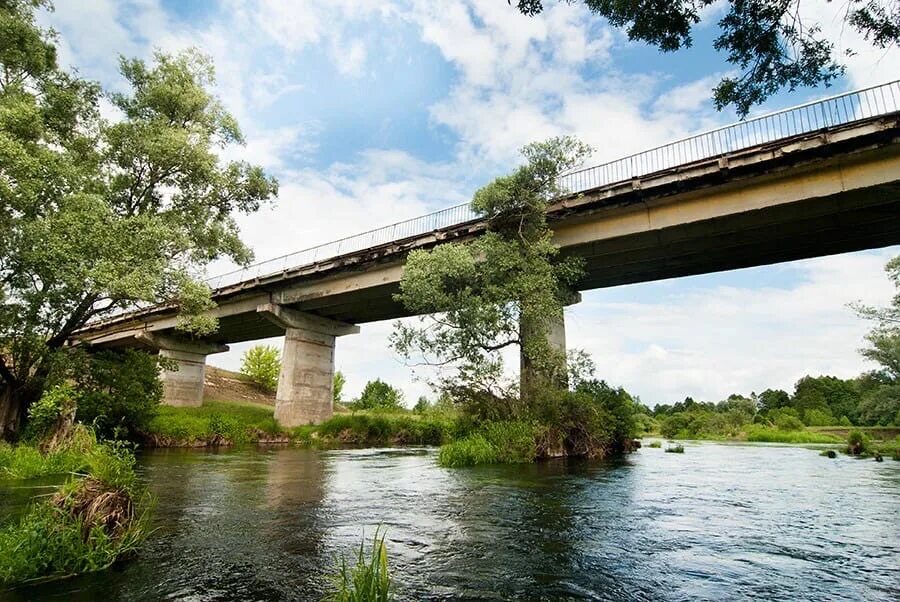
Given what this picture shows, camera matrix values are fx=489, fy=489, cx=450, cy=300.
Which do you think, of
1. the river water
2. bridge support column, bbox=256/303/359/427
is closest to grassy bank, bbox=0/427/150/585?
the river water

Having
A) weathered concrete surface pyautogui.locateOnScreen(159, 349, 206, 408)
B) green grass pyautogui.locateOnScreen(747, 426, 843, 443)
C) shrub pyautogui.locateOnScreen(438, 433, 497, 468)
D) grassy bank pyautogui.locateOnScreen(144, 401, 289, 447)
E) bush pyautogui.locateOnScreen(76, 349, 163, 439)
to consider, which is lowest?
green grass pyautogui.locateOnScreen(747, 426, 843, 443)

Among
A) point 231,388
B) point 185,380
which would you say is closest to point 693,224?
point 185,380

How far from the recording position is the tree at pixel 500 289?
1900 centimetres

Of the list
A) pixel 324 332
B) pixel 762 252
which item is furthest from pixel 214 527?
pixel 324 332

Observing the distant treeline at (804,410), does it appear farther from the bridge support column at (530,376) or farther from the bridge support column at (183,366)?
the bridge support column at (183,366)

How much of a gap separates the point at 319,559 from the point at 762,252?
76.7 feet

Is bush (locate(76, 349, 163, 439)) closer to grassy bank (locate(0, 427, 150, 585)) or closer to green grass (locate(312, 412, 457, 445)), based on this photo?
green grass (locate(312, 412, 457, 445))

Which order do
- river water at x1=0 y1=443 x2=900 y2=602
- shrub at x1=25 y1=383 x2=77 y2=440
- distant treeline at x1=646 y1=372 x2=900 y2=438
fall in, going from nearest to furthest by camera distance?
river water at x1=0 y1=443 x2=900 y2=602
shrub at x1=25 y1=383 x2=77 y2=440
distant treeline at x1=646 y1=372 x2=900 y2=438

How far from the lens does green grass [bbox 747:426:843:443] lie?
155 ft

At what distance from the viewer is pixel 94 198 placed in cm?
1527

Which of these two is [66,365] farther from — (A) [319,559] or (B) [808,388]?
(B) [808,388]

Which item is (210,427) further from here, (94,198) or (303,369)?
(94,198)

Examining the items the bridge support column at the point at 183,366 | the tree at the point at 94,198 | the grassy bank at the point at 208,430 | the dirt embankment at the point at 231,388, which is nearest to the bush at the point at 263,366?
the dirt embankment at the point at 231,388

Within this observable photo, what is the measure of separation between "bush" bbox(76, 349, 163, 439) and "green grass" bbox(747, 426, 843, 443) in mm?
54273
